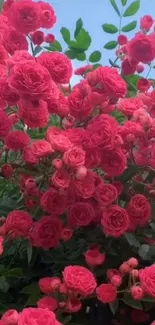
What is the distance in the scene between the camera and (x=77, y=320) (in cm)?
169

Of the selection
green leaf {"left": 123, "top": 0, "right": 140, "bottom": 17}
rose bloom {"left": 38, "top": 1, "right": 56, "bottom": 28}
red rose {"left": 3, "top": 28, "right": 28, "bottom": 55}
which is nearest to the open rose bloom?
red rose {"left": 3, "top": 28, "right": 28, "bottom": 55}

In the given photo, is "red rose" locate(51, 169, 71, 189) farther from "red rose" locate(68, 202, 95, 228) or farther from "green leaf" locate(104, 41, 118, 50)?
"green leaf" locate(104, 41, 118, 50)

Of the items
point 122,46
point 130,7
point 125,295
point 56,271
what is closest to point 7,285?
point 56,271

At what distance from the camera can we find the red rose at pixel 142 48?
6.71ft

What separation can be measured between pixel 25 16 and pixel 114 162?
0.67 meters

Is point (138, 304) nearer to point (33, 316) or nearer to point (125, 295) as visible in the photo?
point (125, 295)

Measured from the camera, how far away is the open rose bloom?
152 cm

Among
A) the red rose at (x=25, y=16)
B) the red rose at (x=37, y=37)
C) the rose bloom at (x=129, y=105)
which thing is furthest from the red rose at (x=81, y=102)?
the red rose at (x=37, y=37)

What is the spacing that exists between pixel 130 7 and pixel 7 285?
4.23 feet

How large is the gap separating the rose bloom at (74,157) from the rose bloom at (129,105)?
11.4 inches

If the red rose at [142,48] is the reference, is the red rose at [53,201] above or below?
below

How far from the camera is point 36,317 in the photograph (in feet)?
4.08

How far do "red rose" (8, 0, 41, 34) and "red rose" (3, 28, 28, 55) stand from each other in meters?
0.03

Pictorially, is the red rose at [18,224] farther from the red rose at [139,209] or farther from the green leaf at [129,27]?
the green leaf at [129,27]
